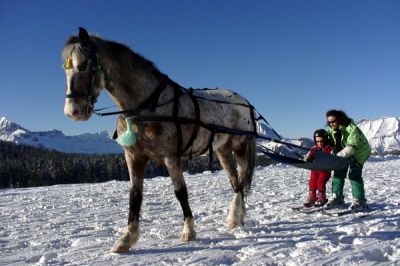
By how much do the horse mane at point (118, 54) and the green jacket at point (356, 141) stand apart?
3.74 m

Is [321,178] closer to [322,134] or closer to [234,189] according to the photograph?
[322,134]

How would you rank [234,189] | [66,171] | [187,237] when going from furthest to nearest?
[66,171] → [234,189] → [187,237]

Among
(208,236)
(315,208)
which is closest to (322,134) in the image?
(315,208)

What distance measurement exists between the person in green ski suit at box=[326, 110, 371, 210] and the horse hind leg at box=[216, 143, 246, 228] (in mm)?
1876

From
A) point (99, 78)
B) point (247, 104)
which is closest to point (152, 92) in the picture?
point (99, 78)

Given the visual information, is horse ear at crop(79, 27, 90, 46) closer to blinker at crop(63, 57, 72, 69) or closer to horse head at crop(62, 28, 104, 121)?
horse head at crop(62, 28, 104, 121)

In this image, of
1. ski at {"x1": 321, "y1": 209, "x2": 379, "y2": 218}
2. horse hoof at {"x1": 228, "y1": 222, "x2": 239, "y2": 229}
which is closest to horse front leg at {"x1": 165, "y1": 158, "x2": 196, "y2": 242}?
horse hoof at {"x1": 228, "y1": 222, "x2": 239, "y2": 229}

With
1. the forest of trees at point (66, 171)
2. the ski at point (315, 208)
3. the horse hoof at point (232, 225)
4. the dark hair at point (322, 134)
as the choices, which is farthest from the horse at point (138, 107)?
the forest of trees at point (66, 171)

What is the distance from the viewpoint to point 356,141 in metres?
6.76

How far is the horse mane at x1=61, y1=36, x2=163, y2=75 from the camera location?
14.9 feet

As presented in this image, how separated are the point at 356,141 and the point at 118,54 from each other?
445 cm

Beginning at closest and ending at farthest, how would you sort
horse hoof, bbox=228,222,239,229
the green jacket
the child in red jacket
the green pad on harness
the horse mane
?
the horse mane, the green pad on harness, horse hoof, bbox=228,222,239,229, the green jacket, the child in red jacket

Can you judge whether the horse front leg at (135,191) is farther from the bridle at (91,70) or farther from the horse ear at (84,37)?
the horse ear at (84,37)

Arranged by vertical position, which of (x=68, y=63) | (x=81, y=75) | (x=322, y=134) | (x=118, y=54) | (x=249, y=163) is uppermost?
(x=118, y=54)
